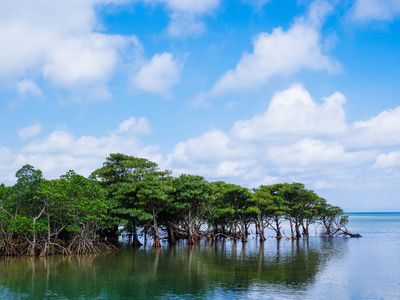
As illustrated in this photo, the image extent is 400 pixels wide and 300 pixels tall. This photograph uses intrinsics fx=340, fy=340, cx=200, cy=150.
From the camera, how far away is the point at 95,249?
1634 inches

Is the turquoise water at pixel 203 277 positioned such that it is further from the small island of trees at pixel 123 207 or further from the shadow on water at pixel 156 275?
the small island of trees at pixel 123 207

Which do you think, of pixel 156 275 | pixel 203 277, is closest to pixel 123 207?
pixel 156 275

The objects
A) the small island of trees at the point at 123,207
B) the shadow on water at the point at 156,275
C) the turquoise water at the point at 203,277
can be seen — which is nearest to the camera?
the turquoise water at the point at 203,277

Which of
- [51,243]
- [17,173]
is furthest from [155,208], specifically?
[17,173]

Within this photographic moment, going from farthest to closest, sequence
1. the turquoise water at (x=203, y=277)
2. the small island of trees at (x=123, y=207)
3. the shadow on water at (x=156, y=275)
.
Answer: the small island of trees at (x=123, y=207), the shadow on water at (x=156, y=275), the turquoise water at (x=203, y=277)

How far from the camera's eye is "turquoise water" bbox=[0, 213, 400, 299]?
20641mm

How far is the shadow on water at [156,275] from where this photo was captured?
68.8 feet

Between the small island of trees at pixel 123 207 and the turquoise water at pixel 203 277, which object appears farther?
the small island of trees at pixel 123 207

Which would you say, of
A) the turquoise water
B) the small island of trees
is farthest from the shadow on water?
the small island of trees

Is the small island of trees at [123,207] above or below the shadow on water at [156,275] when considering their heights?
above

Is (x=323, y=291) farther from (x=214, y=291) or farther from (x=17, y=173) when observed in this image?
(x=17, y=173)

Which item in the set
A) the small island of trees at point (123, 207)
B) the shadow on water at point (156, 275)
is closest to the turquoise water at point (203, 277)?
the shadow on water at point (156, 275)

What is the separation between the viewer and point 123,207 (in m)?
46.0

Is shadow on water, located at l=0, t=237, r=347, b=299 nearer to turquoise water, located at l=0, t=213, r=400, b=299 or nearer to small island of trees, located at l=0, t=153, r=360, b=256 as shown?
turquoise water, located at l=0, t=213, r=400, b=299
